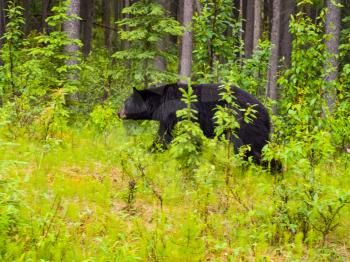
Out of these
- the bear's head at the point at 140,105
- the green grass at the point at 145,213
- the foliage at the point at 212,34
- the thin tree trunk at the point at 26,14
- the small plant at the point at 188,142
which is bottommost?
the green grass at the point at 145,213

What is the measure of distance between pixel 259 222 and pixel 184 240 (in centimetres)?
117

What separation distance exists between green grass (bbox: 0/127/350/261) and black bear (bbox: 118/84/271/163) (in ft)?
2.11

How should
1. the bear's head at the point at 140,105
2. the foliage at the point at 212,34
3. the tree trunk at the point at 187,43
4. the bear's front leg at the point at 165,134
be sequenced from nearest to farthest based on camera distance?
the bear's front leg at the point at 165,134 < the bear's head at the point at 140,105 < the foliage at the point at 212,34 < the tree trunk at the point at 187,43

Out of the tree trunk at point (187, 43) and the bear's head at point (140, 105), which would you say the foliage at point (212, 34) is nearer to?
the bear's head at point (140, 105)

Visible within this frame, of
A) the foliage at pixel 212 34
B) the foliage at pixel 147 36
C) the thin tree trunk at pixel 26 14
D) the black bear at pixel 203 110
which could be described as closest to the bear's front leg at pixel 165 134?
the black bear at pixel 203 110

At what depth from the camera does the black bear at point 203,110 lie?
26.8 feet

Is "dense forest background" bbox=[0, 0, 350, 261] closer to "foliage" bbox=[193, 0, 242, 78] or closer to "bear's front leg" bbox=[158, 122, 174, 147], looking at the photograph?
"foliage" bbox=[193, 0, 242, 78]

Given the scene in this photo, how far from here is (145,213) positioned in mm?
5895

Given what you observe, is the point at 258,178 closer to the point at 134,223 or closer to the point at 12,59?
the point at 134,223

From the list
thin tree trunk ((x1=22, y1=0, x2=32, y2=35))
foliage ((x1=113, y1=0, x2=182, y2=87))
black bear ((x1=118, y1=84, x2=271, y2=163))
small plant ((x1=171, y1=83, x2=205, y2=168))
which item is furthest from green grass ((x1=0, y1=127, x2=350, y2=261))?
thin tree trunk ((x1=22, y1=0, x2=32, y2=35))

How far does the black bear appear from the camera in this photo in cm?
818

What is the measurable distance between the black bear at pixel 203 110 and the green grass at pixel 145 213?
2.11 ft

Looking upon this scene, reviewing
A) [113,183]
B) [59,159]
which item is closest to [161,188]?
[113,183]

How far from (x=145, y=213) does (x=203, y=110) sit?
3176mm
